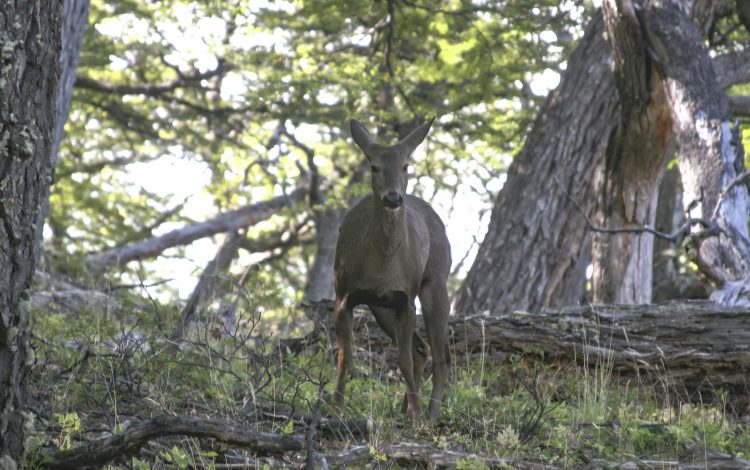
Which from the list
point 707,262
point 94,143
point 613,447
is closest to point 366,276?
point 613,447

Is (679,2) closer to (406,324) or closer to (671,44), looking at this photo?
(671,44)

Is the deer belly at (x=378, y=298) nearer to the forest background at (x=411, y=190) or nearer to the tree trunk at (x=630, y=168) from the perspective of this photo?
the forest background at (x=411, y=190)

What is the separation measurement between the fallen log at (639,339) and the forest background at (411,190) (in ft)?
0.22

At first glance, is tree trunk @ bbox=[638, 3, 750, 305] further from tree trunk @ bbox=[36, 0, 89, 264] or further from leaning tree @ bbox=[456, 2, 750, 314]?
tree trunk @ bbox=[36, 0, 89, 264]

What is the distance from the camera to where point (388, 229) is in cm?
673

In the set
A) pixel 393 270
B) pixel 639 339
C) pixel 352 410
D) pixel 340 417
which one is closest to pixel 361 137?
pixel 393 270

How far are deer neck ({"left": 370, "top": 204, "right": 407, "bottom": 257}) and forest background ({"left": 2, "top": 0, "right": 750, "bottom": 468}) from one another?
97 centimetres

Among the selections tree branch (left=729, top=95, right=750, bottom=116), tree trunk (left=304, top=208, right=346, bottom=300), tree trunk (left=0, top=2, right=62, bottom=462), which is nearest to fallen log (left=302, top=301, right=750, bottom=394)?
tree branch (left=729, top=95, right=750, bottom=116)

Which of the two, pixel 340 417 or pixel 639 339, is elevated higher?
pixel 639 339

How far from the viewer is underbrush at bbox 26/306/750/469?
5.02 m

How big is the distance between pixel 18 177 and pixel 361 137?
307cm

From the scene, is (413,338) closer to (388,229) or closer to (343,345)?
(343,345)

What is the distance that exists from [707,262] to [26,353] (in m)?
6.91

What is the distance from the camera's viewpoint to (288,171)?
2273 cm
